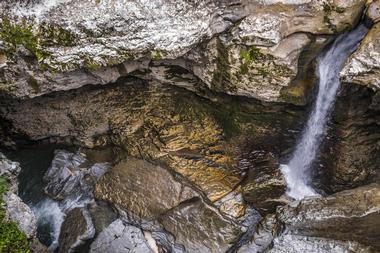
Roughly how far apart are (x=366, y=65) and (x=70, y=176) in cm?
714

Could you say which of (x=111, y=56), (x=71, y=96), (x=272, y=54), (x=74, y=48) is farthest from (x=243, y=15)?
(x=71, y=96)

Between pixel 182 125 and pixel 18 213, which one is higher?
pixel 182 125

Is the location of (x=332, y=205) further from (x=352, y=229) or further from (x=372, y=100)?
(x=372, y=100)

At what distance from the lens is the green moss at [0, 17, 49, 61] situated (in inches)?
265

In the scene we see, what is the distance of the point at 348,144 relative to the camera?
7973 millimetres

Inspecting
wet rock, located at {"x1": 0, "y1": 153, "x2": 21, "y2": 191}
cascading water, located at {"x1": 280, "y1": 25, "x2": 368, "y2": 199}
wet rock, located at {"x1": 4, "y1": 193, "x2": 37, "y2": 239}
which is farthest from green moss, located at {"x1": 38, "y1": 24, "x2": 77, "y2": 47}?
cascading water, located at {"x1": 280, "y1": 25, "x2": 368, "y2": 199}

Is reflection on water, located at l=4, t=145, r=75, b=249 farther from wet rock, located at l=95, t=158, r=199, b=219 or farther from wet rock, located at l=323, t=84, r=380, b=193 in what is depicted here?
wet rock, located at l=323, t=84, r=380, b=193

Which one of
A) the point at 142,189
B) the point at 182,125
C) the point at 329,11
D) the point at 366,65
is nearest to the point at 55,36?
the point at 182,125

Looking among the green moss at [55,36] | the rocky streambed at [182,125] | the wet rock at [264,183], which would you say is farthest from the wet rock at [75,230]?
the green moss at [55,36]

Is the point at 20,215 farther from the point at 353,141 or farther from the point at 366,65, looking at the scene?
the point at 353,141

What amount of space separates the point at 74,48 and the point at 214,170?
14.0 feet

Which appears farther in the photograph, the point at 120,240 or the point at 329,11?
the point at 120,240

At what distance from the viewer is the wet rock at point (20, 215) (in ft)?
21.3

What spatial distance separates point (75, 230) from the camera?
8547 millimetres
